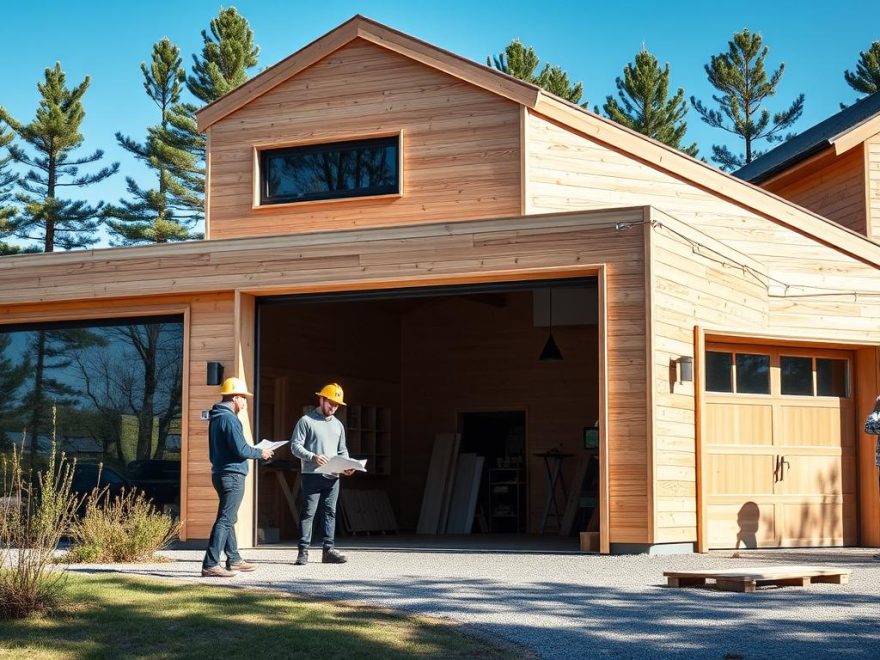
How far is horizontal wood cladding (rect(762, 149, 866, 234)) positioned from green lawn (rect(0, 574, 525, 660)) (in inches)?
516

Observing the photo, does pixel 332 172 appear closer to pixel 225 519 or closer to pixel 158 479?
pixel 158 479

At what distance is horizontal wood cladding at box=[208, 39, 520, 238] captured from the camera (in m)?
16.4

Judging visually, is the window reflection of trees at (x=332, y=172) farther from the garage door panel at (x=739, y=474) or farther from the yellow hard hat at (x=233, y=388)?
the yellow hard hat at (x=233, y=388)

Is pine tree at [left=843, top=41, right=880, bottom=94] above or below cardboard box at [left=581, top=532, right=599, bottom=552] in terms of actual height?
above

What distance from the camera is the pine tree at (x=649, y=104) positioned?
37.4 m

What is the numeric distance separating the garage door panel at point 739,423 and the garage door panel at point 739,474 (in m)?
0.19

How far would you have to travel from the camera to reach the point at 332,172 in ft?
56.2

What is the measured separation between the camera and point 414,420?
22.2m

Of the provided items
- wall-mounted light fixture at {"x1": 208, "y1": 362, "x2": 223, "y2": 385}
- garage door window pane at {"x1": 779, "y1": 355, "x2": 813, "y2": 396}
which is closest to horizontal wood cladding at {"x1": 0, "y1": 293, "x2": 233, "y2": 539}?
wall-mounted light fixture at {"x1": 208, "y1": 362, "x2": 223, "y2": 385}

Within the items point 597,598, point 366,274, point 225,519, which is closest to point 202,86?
point 366,274

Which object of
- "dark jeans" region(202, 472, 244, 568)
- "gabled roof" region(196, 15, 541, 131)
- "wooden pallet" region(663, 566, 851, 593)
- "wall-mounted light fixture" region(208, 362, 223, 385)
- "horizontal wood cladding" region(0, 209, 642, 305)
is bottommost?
"wooden pallet" region(663, 566, 851, 593)

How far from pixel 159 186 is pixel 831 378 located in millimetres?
26245

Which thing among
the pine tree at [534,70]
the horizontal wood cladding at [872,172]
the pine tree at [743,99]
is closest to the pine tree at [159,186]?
the pine tree at [534,70]

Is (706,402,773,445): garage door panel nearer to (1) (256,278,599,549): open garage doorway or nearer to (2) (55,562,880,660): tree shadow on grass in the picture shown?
(1) (256,278,599,549): open garage doorway
